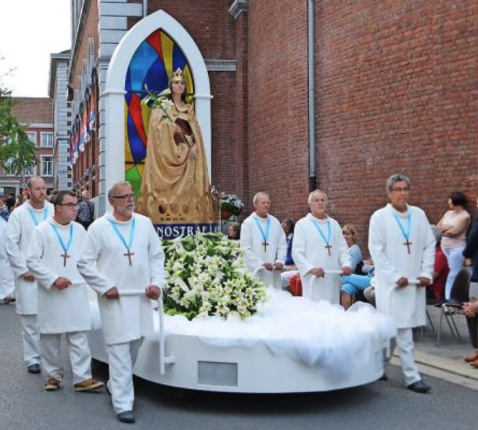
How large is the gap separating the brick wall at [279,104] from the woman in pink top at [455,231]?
235 inches

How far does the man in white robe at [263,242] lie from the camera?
11.6 m

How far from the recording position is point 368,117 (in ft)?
52.8

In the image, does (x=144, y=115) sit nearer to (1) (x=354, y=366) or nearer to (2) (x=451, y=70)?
→ (2) (x=451, y=70)

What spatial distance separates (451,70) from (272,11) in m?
7.77

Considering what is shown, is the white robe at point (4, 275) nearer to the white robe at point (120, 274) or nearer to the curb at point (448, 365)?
the curb at point (448, 365)

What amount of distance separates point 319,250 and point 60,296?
3.38 metres

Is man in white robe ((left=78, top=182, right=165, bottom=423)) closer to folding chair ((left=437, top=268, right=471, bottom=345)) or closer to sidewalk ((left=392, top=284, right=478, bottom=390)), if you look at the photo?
sidewalk ((left=392, top=284, right=478, bottom=390))

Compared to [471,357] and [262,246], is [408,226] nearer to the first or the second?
[471,357]

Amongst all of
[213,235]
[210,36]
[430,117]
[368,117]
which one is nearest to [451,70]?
[430,117]

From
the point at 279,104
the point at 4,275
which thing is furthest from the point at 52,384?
the point at 279,104

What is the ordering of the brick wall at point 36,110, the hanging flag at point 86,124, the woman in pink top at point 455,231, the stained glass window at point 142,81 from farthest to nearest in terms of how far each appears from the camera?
the brick wall at point 36,110 → the hanging flag at point 86,124 → the stained glass window at point 142,81 → the woman in pink top at point 455,231

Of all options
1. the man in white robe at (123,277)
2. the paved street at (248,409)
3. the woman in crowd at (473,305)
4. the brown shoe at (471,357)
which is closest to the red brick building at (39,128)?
the woman in crowd at (473,305)

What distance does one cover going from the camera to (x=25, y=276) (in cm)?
937

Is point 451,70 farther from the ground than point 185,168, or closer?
farther from the ground
